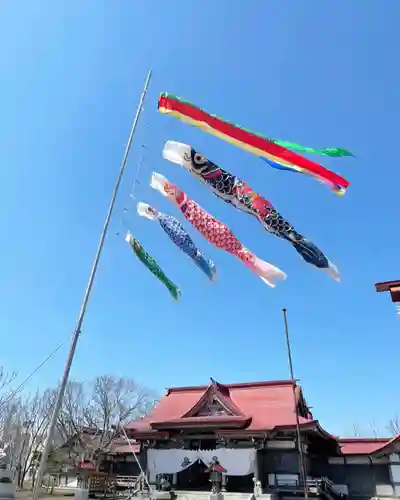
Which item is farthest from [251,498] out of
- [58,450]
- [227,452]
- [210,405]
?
[58,450]

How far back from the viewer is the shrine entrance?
2661cm

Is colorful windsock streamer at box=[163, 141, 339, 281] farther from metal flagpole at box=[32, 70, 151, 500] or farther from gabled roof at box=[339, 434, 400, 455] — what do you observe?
gabled roof at box=[339, 434, 400, 455]

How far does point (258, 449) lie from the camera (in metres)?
24.2

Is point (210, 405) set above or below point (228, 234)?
below

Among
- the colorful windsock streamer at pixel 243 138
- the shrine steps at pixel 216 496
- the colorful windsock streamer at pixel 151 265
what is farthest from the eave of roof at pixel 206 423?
the colorful windsock streamer at pixel 243 138

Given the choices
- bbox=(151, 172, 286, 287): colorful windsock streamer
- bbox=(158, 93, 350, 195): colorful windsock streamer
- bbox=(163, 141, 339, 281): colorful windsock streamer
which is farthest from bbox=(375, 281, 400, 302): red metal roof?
bbox=(158, 93, 350, 195): colorful windsock streamer

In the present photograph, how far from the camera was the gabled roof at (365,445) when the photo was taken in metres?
24.2

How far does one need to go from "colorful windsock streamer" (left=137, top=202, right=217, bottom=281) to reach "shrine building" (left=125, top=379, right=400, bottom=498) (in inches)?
564

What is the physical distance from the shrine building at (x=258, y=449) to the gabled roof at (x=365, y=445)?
55 mm

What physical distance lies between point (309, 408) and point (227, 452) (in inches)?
405

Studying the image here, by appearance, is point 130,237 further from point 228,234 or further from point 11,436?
point 11,436

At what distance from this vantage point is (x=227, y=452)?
944 inches

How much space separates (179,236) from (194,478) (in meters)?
21.5

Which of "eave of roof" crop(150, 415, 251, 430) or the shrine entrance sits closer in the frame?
"eave of roof" crop(150, 415, 251, 430)
